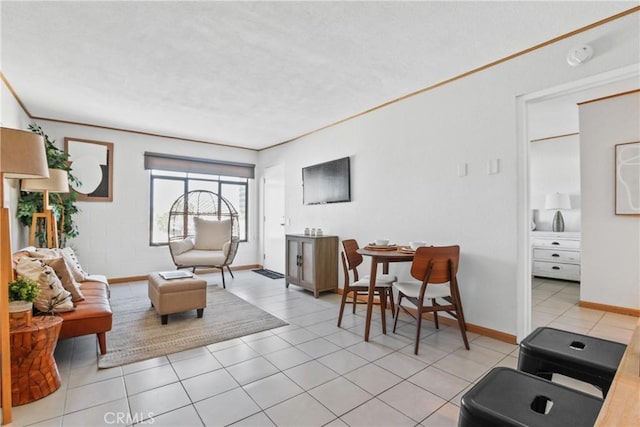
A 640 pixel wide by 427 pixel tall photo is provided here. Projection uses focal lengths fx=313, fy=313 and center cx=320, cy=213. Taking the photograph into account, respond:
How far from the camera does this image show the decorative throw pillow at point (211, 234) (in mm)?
5273

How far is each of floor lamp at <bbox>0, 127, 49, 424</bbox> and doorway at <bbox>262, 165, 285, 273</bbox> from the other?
4038 millimetres

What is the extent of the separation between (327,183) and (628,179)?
3580 mm

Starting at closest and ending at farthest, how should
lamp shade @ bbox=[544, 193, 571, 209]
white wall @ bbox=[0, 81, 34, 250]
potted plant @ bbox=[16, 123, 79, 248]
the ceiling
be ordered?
the ceiling < white wall @ bbox=[0, 81, 34, 250] < potted plant @ bbox=[16, 123, 79, 248] < lamp shade @ bbox=[544, 193, 571, 209]

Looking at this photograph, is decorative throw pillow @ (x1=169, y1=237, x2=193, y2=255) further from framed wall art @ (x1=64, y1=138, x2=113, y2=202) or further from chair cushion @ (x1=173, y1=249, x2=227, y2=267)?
framed wall art @ (x1=64, y1=138, x2=113, y2=202)

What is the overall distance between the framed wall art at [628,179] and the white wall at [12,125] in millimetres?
6455

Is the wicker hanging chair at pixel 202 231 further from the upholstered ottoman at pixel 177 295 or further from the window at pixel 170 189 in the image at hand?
the upholstered ottoman at pixel 177 295

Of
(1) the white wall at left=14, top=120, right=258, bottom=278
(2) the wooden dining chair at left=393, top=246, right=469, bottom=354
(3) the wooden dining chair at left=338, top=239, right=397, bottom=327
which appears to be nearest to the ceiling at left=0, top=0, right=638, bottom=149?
(1) the white wall at left=14, top=120, right=258, bottom=278

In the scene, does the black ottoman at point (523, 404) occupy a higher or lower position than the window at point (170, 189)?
lower

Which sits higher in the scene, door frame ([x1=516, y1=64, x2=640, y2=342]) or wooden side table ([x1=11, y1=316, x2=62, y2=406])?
door frame ([x1=516, y1=64, x2=640, y2=342])

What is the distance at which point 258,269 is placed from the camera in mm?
6312

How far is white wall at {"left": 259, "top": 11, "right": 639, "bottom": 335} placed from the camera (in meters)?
2.52

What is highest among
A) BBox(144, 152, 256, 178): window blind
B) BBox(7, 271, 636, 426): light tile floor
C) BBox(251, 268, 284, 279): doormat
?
BBox(144, 152, 256, 178): window blind

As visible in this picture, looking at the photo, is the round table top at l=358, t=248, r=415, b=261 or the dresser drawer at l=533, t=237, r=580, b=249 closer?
the round table top at l=358, t=248, r=415, b=261

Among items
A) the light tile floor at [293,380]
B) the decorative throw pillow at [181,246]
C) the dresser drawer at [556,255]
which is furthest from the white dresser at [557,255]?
the decorative throw pillow at [181,246]
